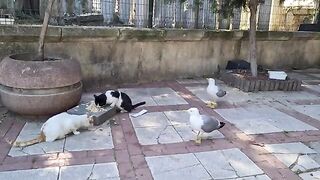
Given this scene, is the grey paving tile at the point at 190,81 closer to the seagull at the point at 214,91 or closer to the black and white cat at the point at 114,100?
the seagull at the point at 214,91

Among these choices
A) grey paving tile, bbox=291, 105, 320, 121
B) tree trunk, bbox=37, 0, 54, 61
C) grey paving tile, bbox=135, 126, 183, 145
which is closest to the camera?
grey paving tile, bbox=135, 126, 183, 145

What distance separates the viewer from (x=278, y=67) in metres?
7.80

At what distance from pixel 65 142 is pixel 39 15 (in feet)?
10.4

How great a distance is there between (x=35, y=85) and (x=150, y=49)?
2.76m

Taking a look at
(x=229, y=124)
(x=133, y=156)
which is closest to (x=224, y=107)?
(x=229, y=124)

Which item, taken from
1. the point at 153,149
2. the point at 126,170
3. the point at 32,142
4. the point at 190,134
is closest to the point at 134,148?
the point at 153,149

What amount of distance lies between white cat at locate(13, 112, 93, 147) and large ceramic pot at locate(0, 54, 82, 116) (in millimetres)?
424

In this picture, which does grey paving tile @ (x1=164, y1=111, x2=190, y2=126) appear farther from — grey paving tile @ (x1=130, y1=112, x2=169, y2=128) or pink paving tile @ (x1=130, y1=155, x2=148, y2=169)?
pink paving tile @ (x1=130, y1=155, x2=148, y2=169)

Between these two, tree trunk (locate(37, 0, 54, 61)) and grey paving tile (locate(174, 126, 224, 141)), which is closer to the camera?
grey paving tile (locate(174, 126, 224, 141))

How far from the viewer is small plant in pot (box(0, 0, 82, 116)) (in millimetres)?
4008

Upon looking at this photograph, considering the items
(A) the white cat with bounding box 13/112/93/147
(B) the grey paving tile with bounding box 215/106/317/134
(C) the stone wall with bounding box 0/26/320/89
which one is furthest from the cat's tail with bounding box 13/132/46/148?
(B) the grey paving tile with bounding box 215/106/317/134

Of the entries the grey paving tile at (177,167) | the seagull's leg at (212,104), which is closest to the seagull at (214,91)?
the seagull's leg at (212,104)

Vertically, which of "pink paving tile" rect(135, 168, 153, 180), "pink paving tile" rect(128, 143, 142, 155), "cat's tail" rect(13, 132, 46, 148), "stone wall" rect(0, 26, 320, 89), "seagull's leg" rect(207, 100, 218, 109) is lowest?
"pink paving tile" rect(135, 168, 153, 180)

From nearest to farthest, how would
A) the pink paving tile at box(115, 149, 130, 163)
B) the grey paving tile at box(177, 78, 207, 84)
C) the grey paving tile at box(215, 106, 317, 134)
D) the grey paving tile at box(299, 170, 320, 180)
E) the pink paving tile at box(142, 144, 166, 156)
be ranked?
the grey paving tile at box(299, 170, 320, 180)
the pink paving tile at box(115, 149, 130, 163)
the pink paving tile at box(142, 144, 166, 156)
the grey paving tile at box(215, 106, 317, 134)
the grey paving tile at box(177, 78, 207, 84)
